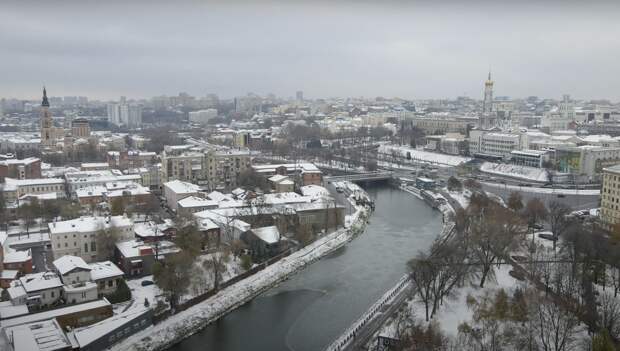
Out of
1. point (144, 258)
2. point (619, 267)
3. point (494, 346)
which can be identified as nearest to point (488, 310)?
point (494, 346)

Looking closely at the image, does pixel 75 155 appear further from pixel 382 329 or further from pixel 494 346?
pixel 494 346

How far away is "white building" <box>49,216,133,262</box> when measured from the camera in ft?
22.4

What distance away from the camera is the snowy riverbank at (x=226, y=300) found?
4820 millimetres

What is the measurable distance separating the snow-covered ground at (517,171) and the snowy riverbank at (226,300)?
23.2ft

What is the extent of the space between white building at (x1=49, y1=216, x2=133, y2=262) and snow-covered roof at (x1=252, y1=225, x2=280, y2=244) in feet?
5.83

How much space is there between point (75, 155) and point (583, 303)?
15626mm

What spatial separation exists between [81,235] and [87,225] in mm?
257

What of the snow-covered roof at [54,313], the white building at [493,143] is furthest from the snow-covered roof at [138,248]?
the white building at [493,143]

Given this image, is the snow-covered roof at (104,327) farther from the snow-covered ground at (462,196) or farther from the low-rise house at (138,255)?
the snow-covered ground at (462,196)

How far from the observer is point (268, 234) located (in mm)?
7406

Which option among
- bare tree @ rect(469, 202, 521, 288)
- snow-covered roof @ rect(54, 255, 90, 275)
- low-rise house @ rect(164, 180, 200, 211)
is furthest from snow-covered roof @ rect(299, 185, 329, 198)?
snow-covered roof @ rect(54, 255, 90, 275)

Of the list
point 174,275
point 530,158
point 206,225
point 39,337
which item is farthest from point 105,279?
point 530,158

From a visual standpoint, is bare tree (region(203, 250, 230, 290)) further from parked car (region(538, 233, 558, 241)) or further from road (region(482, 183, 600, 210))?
road (region(482, 183, 600, 210))

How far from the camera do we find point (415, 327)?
454 cm
